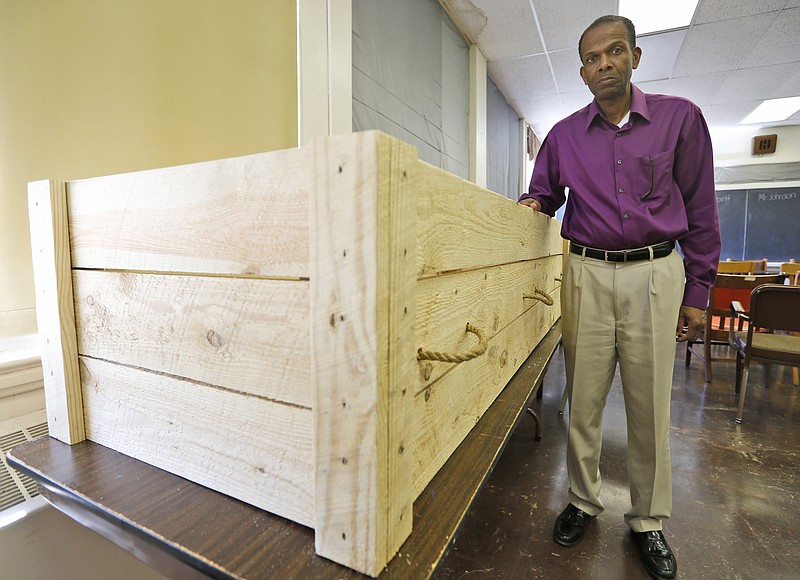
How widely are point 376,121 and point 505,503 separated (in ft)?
5.98

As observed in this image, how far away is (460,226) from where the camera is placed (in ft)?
2.43

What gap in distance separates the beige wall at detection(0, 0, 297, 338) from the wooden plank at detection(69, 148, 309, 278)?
1.48 ft

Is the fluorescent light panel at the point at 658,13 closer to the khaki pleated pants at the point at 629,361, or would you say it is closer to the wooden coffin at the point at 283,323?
the khaki pleated pants at the point at 629,361

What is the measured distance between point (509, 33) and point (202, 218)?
3586 mm

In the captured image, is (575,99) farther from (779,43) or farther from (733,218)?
(733,218)

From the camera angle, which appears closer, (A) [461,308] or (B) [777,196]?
(A) [461,308]

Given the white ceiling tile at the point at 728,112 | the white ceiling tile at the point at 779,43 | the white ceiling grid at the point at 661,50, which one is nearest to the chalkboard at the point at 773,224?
the white ceiling tile at the point at 728,112

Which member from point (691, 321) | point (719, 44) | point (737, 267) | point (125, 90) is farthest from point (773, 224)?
point (125, 90)

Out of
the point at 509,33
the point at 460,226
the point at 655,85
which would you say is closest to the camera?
the point at 460,226

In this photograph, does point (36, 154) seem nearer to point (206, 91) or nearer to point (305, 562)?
point (206, 91)

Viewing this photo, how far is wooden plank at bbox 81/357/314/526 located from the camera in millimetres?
568

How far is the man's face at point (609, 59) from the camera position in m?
1.24

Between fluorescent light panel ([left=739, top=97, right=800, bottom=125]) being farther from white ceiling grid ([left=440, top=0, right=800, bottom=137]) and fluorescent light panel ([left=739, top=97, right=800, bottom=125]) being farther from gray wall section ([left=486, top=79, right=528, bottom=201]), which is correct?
gray wall section ([left=486, top=79, right=528, bottom=201])

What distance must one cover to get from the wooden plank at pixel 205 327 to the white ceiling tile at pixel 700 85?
17.3 feet
